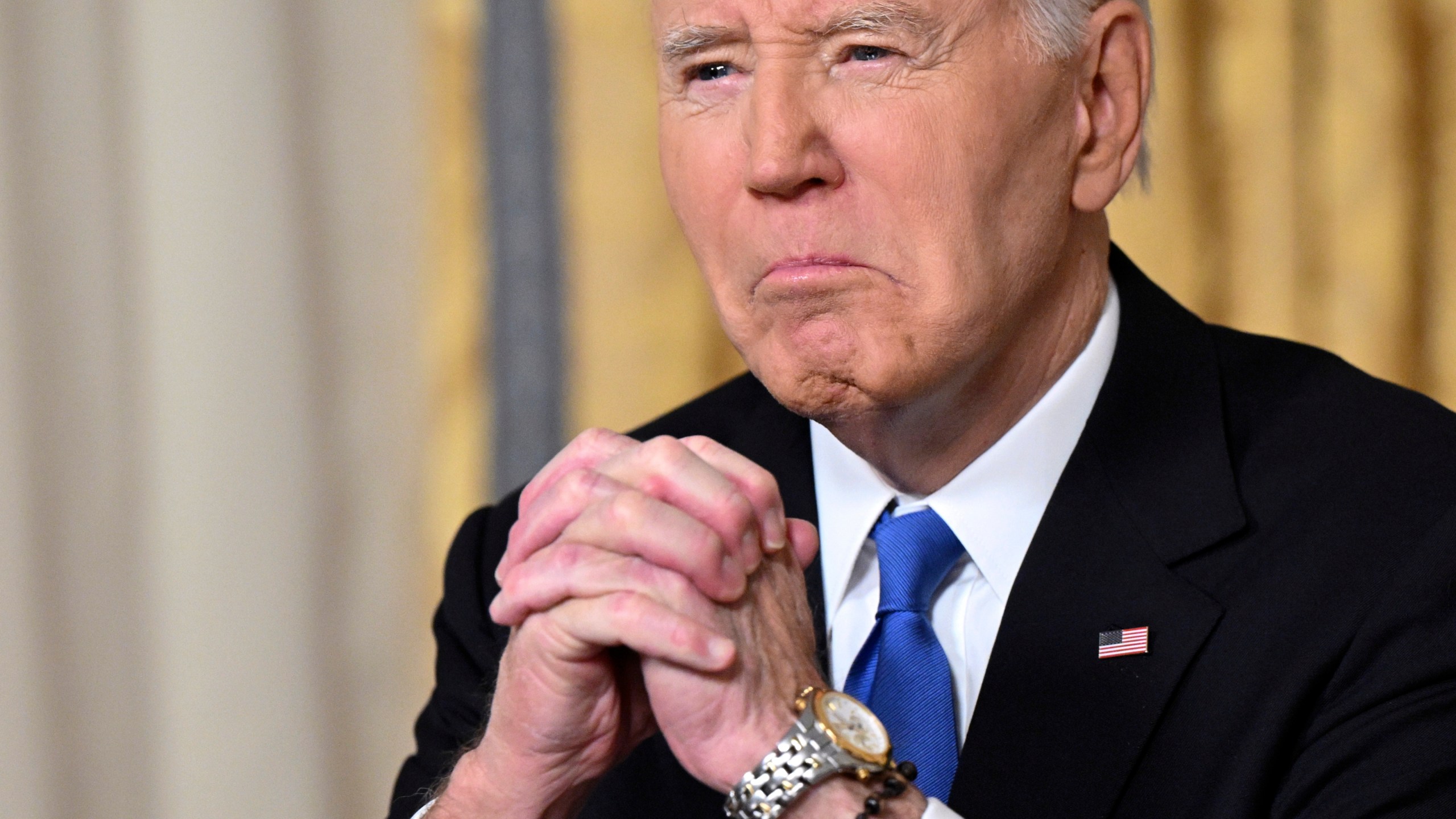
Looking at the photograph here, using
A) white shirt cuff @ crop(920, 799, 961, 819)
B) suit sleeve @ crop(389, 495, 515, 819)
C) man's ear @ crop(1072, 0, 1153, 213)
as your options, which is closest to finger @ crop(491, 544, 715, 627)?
white shirt cuff @ crop(920, 799, 961, 819)

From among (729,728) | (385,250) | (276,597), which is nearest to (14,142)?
(385,250)

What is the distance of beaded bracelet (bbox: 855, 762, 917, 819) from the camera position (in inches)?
46.8

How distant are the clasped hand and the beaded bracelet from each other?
0.09 m

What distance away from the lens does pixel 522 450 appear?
2.68m

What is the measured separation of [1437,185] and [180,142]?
2.00m

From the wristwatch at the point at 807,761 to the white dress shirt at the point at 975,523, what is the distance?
0.26 metres

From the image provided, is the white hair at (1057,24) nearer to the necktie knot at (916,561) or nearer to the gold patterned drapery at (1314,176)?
the necktie knot at (916,561)

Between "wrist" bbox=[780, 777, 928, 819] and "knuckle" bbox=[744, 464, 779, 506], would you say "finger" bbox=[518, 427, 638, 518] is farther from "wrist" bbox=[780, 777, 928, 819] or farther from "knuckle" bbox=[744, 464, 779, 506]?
"wrist" bbox=[780, 777, 928, 819]

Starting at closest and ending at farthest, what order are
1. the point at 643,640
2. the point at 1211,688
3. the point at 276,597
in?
the point at 643,640 < the point at 1211,688 < the point at 276,597

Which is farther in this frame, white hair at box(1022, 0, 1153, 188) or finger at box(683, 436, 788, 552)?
white hair at box(1022, 0, 1153, 188)

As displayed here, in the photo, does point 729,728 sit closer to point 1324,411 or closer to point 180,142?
point 1324,411

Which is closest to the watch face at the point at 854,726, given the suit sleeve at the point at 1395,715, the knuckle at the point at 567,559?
the knuckle at the point at 567,559

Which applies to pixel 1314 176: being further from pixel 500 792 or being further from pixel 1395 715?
pixel 500 792

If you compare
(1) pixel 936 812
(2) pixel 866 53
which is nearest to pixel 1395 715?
(1) pixel 936 812
